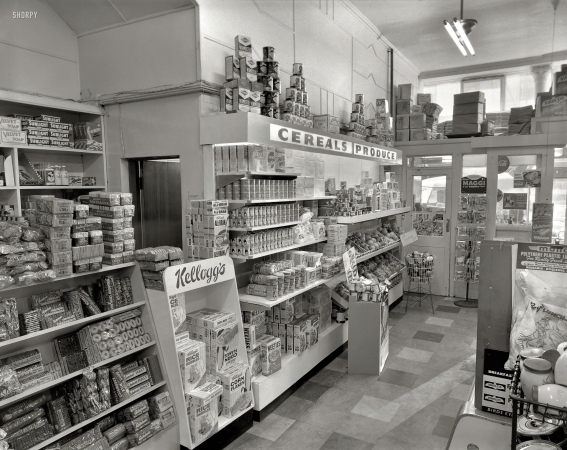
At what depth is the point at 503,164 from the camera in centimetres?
738

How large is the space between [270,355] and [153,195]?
2.14m

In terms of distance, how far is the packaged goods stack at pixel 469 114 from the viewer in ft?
26.1

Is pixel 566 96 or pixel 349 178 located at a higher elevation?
pixel 566 96

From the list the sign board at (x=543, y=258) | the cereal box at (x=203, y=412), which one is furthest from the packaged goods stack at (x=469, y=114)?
the cereal box at (x=203, y=412)

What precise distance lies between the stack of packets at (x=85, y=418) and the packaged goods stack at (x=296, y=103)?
302cm

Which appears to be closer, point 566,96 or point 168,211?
point 168,211

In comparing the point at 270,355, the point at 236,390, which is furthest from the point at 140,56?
the point at 236,390

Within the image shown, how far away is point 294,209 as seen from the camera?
4.72 metres

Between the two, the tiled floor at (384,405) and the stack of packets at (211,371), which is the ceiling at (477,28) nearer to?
the tiled floor at (384,405)

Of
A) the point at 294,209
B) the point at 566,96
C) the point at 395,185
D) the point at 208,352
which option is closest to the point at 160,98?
the point at 294,209

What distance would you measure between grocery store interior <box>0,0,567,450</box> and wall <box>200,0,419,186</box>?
0.04m

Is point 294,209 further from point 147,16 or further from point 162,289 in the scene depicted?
point 147,16

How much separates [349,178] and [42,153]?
4415mm

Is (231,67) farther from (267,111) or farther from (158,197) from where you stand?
(158,197)
